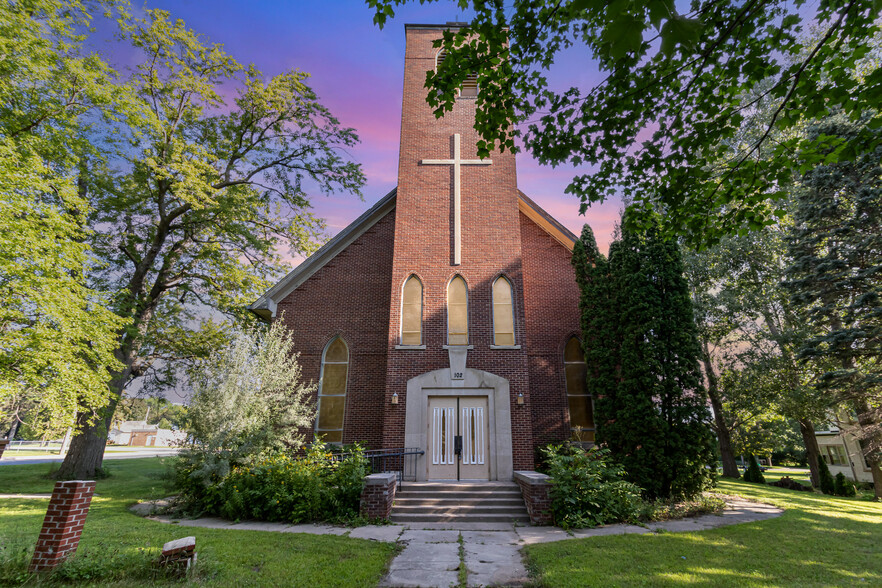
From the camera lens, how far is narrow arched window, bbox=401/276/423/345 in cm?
1270

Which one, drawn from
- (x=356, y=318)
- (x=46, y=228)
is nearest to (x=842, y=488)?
(x=356, y=318)

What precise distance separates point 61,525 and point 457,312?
9.69m

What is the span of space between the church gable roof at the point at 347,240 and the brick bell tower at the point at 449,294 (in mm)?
1226

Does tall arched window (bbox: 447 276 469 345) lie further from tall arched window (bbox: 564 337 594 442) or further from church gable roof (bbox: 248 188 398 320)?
church gable roof (bbox: 248 188 398 320)

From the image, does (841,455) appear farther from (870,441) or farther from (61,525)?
(61,525)

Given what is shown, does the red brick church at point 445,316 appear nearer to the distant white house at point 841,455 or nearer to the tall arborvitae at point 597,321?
the tall arborvitae at point 597,321

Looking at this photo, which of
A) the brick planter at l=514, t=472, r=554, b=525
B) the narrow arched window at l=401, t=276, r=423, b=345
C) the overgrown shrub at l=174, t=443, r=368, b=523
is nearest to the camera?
the brick planter at l=514, t=472, r=554, b=525

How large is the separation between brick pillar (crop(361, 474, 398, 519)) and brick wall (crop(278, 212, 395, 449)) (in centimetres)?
375

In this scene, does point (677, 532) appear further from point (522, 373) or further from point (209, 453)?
point (209, 453)

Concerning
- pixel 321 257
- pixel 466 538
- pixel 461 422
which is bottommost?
pixel 466 538

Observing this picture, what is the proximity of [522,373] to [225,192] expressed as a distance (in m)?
13.7

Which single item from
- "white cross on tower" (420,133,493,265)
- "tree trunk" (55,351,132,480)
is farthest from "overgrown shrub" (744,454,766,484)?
"tree trunk" (55,351,132,480)

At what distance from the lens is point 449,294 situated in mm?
13156

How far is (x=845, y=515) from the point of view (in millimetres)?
9609
